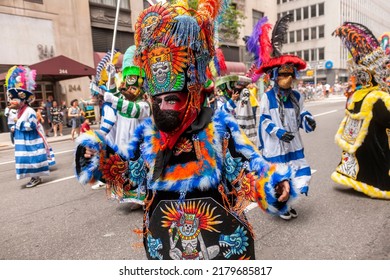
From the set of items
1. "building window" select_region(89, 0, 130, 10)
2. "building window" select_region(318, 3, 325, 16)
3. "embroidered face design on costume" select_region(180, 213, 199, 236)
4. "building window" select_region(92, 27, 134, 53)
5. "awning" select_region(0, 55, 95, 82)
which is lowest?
"embroidered face design on costume" select_region(180, 213, 199, 236)

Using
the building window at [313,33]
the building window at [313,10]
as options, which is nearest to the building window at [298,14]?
the building window at [313,10]

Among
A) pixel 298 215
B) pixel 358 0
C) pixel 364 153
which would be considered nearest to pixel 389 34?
pixel 364 153

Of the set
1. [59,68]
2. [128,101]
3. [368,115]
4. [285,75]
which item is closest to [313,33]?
[59,68]

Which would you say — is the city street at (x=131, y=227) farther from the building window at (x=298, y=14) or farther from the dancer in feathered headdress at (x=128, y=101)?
the building window at (x=298, y=14)

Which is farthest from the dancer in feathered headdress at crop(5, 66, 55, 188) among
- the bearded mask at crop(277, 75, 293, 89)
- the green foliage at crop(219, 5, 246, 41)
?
the bearded mask at crop(277, 75, 293, 89)

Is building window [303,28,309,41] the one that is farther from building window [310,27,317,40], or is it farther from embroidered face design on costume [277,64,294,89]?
embroidered face design on costume [277,64,294,89]

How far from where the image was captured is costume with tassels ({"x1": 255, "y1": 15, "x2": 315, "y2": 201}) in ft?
12.2

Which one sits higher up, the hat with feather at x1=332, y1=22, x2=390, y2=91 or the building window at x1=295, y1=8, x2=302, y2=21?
the building window at x1=295, y1=8, x2=302, y2=21

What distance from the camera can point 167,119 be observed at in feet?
5.42

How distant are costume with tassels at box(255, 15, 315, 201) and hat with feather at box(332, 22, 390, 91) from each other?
3.49 ft

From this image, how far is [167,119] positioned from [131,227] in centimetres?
258

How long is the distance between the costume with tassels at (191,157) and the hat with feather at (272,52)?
2.14 m

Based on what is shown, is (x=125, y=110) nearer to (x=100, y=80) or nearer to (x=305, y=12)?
(x=100, y=80)

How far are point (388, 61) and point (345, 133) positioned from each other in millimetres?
1101
